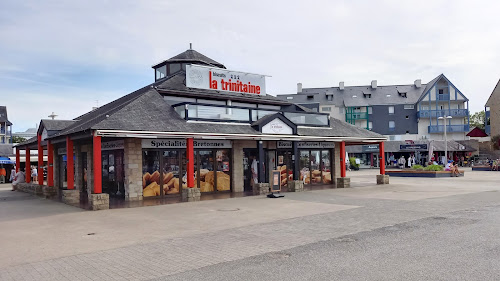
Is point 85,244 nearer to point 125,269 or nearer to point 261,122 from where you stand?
point 125,269

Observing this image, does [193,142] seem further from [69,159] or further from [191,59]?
[191,59]

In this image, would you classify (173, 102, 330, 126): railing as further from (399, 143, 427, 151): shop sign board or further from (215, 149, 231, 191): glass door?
(399, 143, 427, 151): shop sign board

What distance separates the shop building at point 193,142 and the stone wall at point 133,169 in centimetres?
4

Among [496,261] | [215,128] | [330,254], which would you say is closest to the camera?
[496,261]

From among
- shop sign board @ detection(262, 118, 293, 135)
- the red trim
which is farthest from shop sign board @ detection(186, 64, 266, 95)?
the red trim

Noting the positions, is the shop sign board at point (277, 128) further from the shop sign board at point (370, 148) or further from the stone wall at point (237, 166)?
the shop sign board at point (370, 148)

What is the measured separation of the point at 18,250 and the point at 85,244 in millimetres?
1212

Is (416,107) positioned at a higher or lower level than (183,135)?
higher

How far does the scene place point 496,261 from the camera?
6.18 m

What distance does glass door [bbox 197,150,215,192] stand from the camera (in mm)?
18547

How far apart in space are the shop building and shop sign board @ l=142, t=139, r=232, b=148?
0.04 metres

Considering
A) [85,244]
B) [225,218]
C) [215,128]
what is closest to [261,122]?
[215,128]

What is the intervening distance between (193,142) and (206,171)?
7.23ft

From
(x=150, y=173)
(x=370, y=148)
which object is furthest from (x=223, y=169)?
(x=370, y=148)
